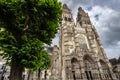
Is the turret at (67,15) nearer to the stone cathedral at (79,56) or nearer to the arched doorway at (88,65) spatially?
the stone cathedral at (79,56)

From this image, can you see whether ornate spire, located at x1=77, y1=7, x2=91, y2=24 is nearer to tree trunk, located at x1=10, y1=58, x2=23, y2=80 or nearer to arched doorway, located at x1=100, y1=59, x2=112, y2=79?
arched doorway, located at x1=100, y1=59, x2=112, y2=79

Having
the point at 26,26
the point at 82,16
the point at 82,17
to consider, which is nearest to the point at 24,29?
the point at 26,26

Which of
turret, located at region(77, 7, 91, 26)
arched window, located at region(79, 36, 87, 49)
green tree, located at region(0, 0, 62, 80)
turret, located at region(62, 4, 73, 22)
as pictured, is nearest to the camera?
green tree, located at region(0, 0, 62, 80)

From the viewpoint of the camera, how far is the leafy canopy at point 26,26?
10672 millimetres

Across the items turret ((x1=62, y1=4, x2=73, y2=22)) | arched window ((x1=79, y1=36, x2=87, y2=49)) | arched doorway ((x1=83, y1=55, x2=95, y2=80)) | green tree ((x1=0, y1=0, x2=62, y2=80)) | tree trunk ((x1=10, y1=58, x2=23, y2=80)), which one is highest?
turret ((x1=62, y1=4, x2=73, y2=22))

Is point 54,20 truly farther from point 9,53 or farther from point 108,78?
point 108,78

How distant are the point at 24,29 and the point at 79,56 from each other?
2912 cm

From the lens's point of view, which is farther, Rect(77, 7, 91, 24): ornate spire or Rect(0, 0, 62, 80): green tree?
Rect(77, 7, 91, 24): ornate spire

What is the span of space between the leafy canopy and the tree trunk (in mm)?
358

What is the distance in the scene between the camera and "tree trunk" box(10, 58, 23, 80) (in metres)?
10.1

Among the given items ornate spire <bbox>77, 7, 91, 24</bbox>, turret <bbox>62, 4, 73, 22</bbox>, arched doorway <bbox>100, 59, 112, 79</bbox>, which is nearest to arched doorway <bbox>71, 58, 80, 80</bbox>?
arched doorway <bbox>100, 59, 112, 79</bbox>

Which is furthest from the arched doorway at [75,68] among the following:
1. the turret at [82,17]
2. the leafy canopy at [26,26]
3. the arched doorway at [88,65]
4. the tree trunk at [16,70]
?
the tree trunk at [16,70]

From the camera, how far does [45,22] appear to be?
41.2ft

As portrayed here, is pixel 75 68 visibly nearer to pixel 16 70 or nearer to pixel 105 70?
pixel 105 70
